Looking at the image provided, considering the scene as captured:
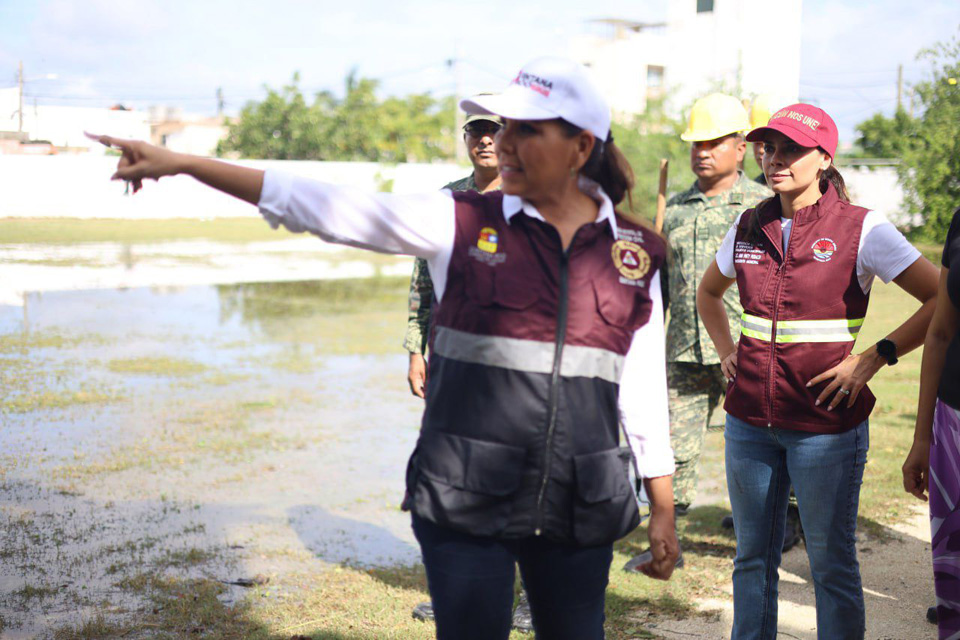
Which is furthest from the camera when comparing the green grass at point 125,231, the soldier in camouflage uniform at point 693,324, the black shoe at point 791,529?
the green grass at point 125,231

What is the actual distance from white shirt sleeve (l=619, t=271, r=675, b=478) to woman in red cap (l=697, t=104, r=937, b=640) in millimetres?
961

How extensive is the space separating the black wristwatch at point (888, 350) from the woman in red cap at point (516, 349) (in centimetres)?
135

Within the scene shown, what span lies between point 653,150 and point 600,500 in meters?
25.6

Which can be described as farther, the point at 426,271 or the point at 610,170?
the point at 426,271

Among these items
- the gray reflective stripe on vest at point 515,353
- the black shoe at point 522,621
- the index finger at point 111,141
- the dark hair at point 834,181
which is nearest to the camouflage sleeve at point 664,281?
the gray reflective stripe on vest at point 515,353

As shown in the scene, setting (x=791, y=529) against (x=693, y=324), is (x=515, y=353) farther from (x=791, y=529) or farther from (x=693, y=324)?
(x=791, y=529)

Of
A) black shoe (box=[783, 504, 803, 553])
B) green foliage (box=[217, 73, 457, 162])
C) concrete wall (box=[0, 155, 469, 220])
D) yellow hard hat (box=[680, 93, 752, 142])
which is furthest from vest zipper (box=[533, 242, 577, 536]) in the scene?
green foliage (box=[217, 73, 457, 162])

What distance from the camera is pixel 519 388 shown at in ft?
7.67

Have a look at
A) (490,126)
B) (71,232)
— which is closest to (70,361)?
(490,126)

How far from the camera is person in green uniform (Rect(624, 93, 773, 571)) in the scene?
201 inches

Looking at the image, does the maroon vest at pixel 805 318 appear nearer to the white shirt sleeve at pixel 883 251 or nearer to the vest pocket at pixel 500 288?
the white shirt sleeve at pixel 883 251

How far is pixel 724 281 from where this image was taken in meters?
4.04

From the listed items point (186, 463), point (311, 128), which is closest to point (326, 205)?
point (186, 463)

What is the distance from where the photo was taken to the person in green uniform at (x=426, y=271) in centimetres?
464
